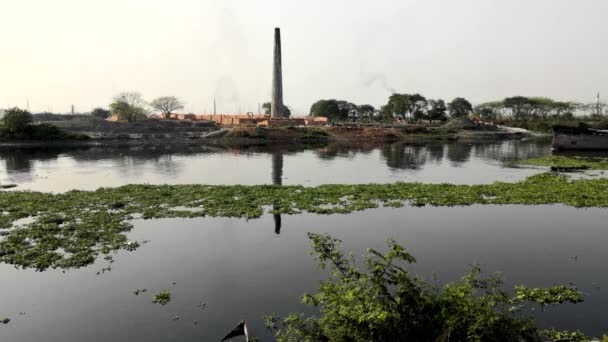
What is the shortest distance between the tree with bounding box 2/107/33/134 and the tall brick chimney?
68.6 metres

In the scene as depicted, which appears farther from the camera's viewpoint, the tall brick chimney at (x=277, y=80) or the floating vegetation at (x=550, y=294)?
the tall brick chimney at (x=277, y=80)

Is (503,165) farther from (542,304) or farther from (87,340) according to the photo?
(87,340)

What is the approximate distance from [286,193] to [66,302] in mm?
20712

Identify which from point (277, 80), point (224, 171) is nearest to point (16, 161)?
point (224, 171)

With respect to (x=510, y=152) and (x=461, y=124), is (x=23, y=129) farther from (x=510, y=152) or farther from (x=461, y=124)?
(x=461, y=124)

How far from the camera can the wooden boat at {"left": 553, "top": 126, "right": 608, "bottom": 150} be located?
7494 cm

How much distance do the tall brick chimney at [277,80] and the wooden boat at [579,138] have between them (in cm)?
8122

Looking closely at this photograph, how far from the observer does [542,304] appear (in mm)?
14430

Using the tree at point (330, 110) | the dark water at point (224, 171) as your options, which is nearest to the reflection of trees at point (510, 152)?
the dark water at point (224, 171)

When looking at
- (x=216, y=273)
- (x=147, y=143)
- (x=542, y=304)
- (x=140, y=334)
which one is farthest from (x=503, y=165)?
(x=147, y=143)

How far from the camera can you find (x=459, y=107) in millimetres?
193000

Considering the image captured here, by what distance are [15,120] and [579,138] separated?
118m

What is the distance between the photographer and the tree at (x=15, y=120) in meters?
Result: 91.6

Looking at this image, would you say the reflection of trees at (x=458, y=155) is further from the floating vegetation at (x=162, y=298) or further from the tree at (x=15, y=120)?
the tree at (x=15, y=120)
